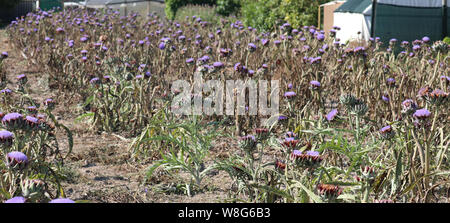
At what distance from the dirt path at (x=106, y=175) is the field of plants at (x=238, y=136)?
1 cm

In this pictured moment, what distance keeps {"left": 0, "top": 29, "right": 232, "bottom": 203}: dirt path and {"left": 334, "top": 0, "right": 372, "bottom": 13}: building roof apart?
9.48m

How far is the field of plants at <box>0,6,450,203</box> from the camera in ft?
7.30

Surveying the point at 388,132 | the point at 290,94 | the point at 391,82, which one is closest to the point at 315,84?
the point at 290,94

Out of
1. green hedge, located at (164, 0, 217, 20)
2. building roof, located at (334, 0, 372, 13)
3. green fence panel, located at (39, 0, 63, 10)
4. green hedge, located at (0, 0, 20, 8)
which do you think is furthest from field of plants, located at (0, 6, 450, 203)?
green fence panel, located at (39, 0, 63, 10)

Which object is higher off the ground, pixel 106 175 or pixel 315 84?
pixel 315 84

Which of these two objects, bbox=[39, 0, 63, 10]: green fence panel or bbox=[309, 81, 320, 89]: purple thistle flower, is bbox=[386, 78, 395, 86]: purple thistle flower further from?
bbox=[39, 0, 63, 10]: green fence panel

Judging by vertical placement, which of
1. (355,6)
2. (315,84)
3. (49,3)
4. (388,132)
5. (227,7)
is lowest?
(388,132)

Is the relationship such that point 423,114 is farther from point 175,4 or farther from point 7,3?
point 7,3

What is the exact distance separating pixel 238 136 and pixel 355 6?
31.7 ft

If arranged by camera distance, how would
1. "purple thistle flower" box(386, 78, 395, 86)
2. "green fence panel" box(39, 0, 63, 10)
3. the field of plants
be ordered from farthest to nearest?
"green fence panel" box(39, 0, 63, 10) < "purple thistle flower" box(386, 78, 395, 86) < the field of plants

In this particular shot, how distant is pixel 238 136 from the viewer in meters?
4.31
